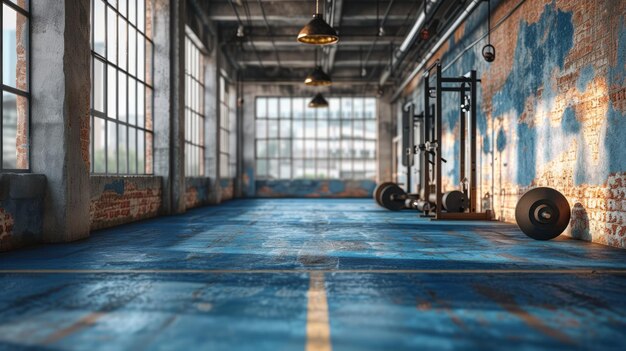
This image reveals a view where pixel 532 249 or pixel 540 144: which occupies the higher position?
pixel 540 144

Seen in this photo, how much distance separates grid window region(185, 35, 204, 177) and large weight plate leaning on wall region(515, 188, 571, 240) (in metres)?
11.2

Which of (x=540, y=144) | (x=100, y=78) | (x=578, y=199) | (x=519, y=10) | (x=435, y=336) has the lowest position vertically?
(x=435, y=336)

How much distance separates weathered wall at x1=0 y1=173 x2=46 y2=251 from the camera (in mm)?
7059

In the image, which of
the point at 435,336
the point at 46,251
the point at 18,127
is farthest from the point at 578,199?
the point at 18,127

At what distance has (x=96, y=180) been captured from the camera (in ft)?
32.6

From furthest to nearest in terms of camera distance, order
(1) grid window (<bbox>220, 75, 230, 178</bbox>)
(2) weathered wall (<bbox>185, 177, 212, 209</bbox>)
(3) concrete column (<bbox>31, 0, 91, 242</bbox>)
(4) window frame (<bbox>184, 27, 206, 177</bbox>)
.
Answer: (1) grid window (<bbox>220, 75, 230, 178</bbox>) → (4) window frame (<bbox>184, 27, 206, 177</bbox>) → (2) weathered wall (<bbox>185, 177, 212, 209</bbox>) → (3) concrete column (<bbox>31, 0, 91, 242</bbox>)

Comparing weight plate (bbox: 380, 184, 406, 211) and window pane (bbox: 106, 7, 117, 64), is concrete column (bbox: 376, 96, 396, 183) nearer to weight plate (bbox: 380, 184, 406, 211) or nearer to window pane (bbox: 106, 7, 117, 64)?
weight plate (bbox: 380, 184, 406, 211)

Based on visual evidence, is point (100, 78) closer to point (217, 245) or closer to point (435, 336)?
point (217, 245)

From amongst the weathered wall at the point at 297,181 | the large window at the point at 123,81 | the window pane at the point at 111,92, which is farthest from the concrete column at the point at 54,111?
the weathered wall at the point at 297,181

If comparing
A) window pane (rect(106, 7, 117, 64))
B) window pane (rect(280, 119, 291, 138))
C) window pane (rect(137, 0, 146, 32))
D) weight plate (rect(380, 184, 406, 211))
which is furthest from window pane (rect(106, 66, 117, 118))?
window pane (rect(280, 119, 291, 138))

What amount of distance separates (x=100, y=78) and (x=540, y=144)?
8.40 metres

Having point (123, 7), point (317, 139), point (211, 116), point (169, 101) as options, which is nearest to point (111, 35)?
point (123, 7)

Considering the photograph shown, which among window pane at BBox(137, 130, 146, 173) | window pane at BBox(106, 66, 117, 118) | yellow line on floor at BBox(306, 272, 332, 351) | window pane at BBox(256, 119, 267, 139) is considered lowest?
yellow line on floor at BBox(306, 272, 332, 351)

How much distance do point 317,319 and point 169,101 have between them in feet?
36.6
